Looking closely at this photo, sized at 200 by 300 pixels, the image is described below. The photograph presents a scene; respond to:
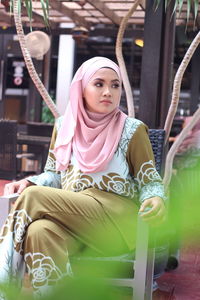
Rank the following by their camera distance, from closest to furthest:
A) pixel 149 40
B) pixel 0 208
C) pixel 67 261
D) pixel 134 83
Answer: pixel 67 261
pixel 0 208
pixel 149 40
pixel 134 83

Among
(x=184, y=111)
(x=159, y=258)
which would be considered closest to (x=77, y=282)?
(x=159, y=258)

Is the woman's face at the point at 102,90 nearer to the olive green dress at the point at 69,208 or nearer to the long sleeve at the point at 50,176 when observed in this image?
the olive green dress at the point at 69,208

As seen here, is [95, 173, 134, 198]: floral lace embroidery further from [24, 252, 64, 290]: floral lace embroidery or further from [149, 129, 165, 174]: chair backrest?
[149, 129, 165, 174]: chair backrest

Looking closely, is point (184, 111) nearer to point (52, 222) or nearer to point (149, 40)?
point (149, 40)

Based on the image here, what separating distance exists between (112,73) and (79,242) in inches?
28.4

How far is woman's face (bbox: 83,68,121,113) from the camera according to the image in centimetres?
207

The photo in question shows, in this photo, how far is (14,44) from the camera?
12945 millimetres

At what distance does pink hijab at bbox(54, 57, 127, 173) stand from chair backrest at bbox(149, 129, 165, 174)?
0.60m

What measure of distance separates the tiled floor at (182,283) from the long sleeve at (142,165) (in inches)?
34.2

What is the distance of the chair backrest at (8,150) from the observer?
5.20 meters

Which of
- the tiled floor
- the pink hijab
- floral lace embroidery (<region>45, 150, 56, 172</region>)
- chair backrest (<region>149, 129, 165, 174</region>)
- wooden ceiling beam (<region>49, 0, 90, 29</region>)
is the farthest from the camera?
wooden ceiling beam (<region>49, 0, 90, 29</region>)

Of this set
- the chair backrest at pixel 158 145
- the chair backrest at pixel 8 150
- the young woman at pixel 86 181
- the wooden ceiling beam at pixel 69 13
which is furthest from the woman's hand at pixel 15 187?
the wooden ceiling beam at pixel 69 13

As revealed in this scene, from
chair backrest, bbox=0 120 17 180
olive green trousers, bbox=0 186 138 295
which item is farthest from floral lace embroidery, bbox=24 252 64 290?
chair backrest, bbox=0 120 17 180

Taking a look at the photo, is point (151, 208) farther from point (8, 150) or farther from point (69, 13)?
point (69, 13)
